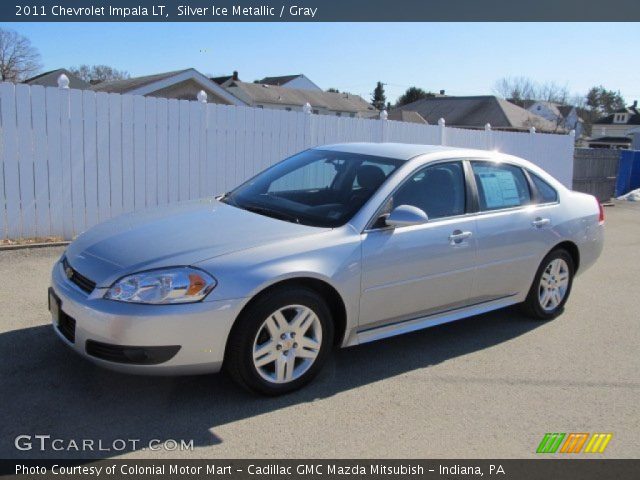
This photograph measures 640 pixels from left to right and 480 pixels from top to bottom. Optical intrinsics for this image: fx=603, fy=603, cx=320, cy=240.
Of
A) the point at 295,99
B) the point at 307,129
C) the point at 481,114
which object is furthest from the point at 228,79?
the point at 307,129

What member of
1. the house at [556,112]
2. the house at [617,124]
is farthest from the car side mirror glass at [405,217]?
the house at [617,124]

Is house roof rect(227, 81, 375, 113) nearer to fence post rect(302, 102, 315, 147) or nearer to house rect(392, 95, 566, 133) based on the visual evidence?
house rect(392, 95, 566, 133)

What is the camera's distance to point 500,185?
514 cm

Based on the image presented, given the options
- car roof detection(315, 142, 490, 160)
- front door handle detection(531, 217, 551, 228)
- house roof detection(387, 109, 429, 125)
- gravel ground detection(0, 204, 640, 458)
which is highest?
house roof detection(387, 109, 429, 125)

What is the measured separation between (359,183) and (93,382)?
231cm

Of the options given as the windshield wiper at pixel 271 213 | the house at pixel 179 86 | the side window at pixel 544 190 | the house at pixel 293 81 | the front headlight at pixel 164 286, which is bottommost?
the front headlight at pixel 164 286

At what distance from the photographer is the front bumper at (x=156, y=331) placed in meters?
3.32

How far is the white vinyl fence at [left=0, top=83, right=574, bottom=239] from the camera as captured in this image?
23.6ft

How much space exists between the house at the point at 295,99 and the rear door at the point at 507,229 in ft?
144

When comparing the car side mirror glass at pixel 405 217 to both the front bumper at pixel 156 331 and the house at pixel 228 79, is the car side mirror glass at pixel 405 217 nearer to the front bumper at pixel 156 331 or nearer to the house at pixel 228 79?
the front bumper at pixel 156 331

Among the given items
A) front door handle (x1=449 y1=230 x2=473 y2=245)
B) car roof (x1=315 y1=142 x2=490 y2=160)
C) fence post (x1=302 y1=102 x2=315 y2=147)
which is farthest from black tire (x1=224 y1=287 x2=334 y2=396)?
fence post (x1=302 y1=102 x2=315 y2=147)

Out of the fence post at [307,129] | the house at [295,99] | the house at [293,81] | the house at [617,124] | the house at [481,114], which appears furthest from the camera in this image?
the house at [617,124]

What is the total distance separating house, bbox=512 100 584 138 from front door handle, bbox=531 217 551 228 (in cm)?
7118

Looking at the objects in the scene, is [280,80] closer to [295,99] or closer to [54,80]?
[295,99]
